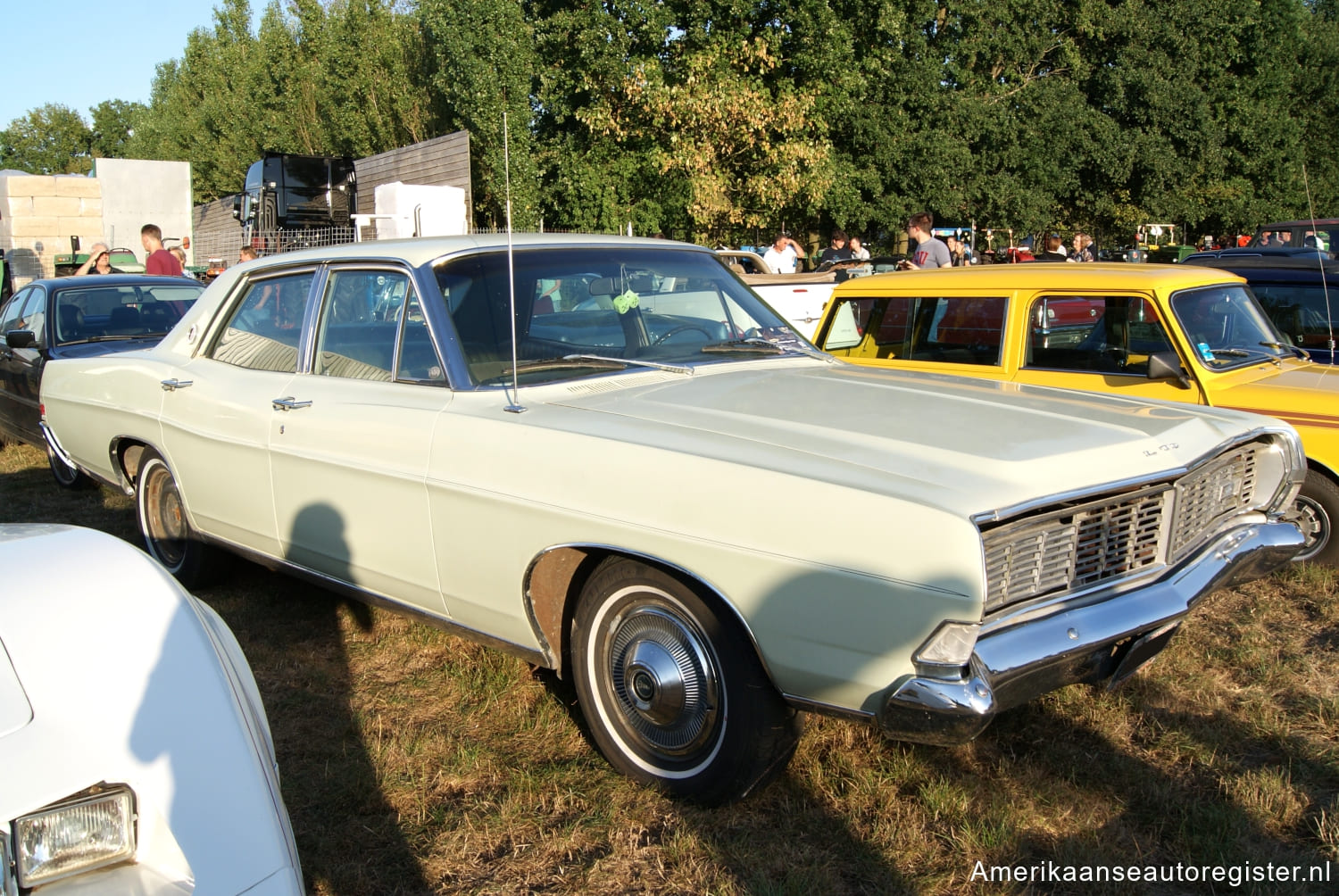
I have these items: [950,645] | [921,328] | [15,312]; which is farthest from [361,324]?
[15,312]

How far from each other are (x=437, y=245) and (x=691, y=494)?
1.62 m

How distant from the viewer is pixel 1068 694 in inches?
139

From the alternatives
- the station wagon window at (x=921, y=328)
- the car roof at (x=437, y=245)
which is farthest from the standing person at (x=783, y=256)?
the car roof at (x=437, y=245)

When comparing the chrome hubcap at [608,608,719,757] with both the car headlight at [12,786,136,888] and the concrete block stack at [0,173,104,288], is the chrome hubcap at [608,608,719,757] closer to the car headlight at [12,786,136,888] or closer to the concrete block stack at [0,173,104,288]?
the car headlight at [12,786,136,888]

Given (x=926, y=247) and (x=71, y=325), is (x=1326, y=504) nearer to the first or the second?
(x=926, y=247)

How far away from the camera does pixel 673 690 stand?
281cm

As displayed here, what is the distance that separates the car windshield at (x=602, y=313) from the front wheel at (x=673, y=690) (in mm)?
880

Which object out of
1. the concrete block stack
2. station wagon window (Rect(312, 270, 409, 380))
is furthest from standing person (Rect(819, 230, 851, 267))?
Result: the concrete block stack

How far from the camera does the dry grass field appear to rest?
8.50 feet

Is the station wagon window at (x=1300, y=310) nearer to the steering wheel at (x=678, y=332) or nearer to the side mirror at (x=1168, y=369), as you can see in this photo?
the side mirror at (x=1168, y=369)

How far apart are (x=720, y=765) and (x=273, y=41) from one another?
112 feet

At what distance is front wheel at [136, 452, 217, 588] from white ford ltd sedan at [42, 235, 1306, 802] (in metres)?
0.37

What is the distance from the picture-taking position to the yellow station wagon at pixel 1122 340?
4.81 meters

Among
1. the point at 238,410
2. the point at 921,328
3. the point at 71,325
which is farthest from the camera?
the point at 71,325
